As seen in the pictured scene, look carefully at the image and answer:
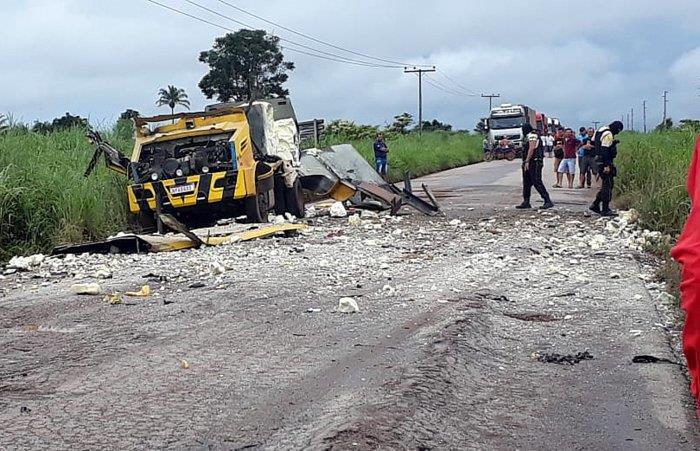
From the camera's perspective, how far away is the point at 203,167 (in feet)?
49.5

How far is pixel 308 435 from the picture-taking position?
463 cm

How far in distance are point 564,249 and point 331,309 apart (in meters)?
4.89

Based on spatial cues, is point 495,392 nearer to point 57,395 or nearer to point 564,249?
point 57,395

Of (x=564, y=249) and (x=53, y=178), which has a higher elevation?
(x=53, y=178)

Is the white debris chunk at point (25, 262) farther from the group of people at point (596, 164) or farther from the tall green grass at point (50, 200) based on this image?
the group of people at point (596, 164)

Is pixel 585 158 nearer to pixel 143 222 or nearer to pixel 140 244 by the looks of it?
pixel 143 222

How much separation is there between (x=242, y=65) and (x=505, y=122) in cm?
1601

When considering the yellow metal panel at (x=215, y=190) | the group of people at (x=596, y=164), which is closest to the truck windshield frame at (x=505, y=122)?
the group of people at (x=596, y=164)

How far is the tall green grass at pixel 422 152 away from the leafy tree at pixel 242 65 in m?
6.47

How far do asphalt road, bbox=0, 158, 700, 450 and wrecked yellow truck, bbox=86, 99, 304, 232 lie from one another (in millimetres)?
3225

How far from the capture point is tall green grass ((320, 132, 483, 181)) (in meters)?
35.2

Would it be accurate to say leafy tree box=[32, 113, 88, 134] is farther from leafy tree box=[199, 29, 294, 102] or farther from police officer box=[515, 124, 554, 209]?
leafy tree box=[199, 29, 294, 102]

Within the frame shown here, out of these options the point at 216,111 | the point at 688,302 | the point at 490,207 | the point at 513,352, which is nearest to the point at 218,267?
the point at 513,352

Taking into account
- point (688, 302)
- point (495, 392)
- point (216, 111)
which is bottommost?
point (495, 392)
